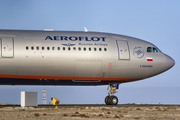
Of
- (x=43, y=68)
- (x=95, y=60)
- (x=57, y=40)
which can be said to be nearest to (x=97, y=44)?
(x=95, y=60)

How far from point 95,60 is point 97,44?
6.29 ft

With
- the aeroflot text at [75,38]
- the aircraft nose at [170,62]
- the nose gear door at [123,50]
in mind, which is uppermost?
the aeroflot text at [75,38]

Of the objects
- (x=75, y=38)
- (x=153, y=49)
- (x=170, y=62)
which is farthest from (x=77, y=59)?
(x=170, y=62)

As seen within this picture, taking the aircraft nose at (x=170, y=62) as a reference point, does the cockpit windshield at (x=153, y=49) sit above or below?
above

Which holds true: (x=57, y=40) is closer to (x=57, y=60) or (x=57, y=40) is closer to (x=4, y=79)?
(x=57, y=60)

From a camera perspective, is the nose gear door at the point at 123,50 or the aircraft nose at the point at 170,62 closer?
the nose gear door at the point at 123,50

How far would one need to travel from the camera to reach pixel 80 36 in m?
34.0

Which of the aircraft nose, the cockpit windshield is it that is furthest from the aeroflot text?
the aircraft nose

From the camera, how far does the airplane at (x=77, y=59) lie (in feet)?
103

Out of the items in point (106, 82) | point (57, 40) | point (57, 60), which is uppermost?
point (57, 40)

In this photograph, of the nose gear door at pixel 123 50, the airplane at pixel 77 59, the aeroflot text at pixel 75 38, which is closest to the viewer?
the airplane at pixel 77 59

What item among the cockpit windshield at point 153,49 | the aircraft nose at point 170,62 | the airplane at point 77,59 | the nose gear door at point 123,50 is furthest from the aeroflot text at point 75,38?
the aircraft nose at point 170,62

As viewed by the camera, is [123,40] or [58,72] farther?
[123,40]

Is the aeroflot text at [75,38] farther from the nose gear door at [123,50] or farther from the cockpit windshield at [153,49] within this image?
the cockpit windshield at [153,49]
